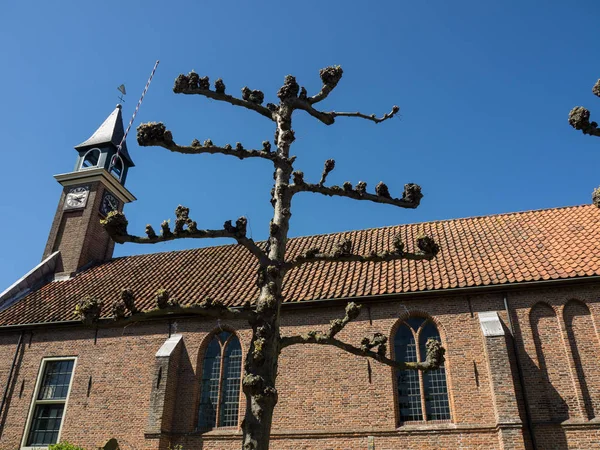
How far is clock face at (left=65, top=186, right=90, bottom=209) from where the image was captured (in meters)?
23.4

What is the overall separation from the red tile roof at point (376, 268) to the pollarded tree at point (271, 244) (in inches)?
319

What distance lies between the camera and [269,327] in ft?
18.5

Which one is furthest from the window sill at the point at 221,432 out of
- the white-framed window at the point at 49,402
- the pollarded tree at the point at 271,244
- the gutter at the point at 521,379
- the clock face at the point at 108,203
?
the clock face at the point at 108,203

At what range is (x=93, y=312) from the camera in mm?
5711

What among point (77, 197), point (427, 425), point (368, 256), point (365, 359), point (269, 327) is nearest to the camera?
point (269, 327)

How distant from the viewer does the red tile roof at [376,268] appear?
14266 mm

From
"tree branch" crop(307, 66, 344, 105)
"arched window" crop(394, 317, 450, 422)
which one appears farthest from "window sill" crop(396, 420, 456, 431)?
"tree branch" crop(307, 66, 344, 105)

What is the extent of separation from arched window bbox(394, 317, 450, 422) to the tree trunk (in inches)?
331

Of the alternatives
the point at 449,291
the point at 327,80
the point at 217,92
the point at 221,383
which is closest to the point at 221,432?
the point at 221,383

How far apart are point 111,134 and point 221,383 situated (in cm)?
1617

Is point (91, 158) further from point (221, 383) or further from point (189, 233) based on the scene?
point (189, 233)

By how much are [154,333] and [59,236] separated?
10.2 metres

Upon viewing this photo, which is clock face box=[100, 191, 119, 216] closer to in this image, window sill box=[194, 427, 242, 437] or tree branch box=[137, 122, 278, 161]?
window sill box=[194, 427, 242, 437]

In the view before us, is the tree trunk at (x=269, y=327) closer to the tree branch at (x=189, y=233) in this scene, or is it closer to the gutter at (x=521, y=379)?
the tree branch at (x=189, y=233)
